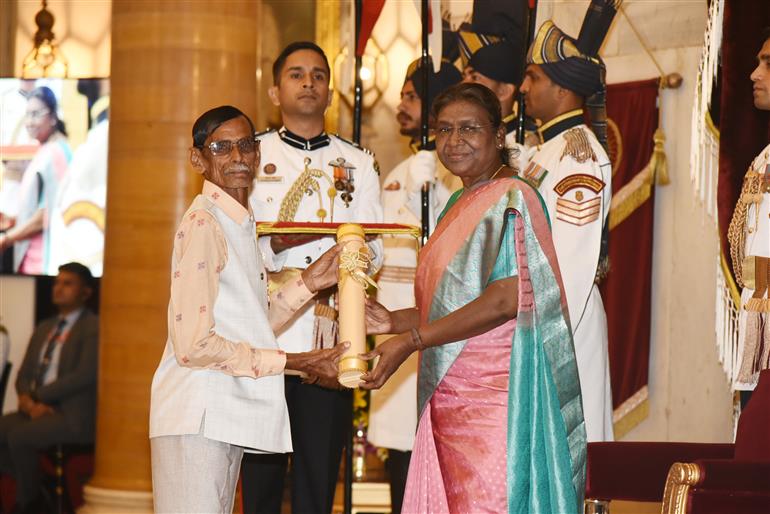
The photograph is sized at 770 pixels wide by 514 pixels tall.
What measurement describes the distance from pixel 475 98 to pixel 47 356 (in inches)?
167

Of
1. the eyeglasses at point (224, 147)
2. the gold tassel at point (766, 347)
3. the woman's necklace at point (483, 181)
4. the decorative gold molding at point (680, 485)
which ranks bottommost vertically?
the decorative gold molding at point (680, 485)

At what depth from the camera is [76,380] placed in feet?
21.7

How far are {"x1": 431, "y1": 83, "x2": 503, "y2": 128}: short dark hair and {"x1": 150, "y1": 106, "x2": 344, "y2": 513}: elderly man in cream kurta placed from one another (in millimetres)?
602

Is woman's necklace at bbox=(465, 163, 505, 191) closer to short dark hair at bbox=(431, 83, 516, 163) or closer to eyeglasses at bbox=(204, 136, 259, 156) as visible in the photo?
short dark hair at bbox=(431, 83, 516, 163)

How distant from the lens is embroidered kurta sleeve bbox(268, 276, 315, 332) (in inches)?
147

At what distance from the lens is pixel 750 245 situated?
4434 millimetres

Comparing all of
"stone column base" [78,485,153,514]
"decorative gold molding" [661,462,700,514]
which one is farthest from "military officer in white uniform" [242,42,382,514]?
"stone column base" [78,485,153,514]

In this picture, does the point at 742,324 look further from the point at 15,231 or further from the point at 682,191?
the point at 15,231

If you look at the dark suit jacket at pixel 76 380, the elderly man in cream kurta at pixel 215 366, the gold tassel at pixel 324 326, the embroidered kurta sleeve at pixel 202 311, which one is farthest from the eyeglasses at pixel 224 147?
the dark suit jacket at pixel 76 380

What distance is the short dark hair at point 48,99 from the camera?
28.4ft

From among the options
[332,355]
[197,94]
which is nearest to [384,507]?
[197,94]

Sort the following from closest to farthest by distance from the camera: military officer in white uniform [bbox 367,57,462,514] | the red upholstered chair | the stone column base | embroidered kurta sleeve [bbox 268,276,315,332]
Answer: embroidered kurta sleeve [bbox 268,276,315,332] → the red upholstered chair → military officer in white uniform [bbox 367,57,462,514] → the stone column base

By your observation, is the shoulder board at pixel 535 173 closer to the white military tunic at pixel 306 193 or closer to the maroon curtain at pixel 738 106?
the white military tunic at pixel 306 193

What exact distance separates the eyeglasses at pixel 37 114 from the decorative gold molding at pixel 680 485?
Answer: 622 cm
